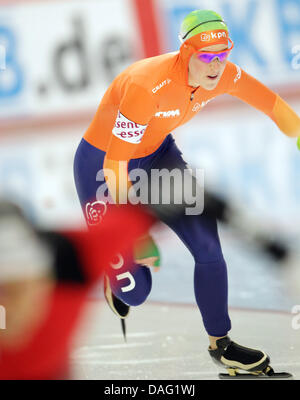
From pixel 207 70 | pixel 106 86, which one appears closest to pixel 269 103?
pixel 207 70

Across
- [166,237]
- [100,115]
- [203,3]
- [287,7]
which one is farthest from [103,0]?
[100,115]

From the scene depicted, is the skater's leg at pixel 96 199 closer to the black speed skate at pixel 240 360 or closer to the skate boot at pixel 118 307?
the skate boot at pixel 118 307

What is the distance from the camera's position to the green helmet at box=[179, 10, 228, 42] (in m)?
2.36

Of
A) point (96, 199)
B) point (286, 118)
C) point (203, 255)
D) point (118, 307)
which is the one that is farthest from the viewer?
point (118, 307)

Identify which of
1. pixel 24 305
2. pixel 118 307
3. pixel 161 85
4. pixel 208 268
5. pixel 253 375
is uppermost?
pixel 161 85

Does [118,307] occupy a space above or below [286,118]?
below

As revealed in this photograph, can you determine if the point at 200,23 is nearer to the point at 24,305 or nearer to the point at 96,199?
the point at 96,199

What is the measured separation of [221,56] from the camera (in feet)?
7.82

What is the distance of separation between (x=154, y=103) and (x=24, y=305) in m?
1.13

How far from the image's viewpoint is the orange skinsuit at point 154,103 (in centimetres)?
238

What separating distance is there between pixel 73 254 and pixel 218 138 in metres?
3.20

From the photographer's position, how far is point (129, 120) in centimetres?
237

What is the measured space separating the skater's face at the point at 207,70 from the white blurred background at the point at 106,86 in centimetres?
166

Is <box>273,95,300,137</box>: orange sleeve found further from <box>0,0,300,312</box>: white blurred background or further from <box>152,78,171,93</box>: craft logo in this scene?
<box>0,0,300,312</box>: white blurred background
